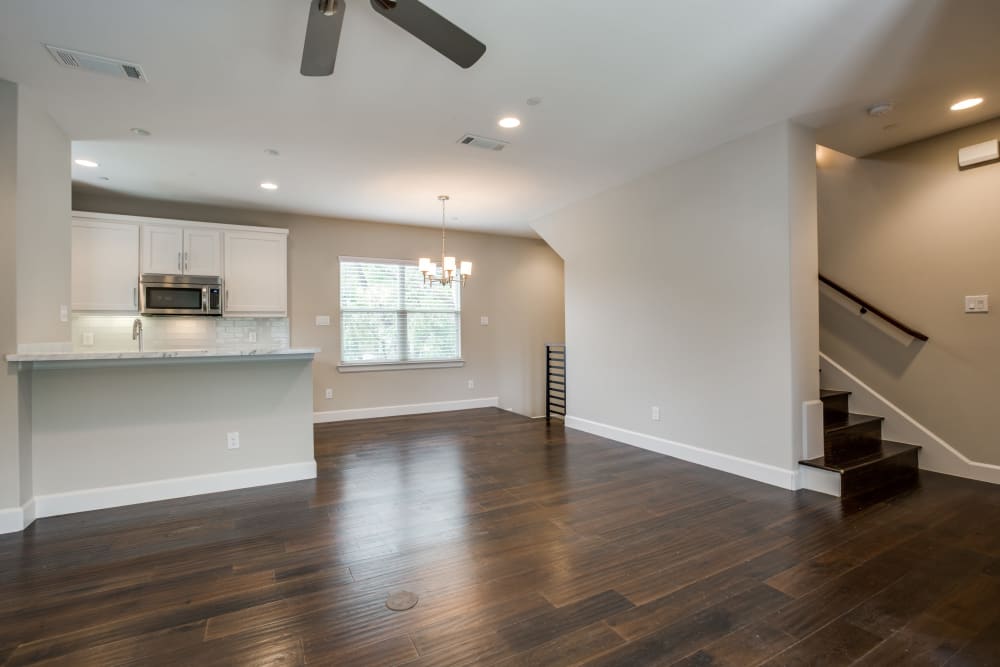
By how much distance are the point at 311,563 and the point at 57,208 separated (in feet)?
9.91

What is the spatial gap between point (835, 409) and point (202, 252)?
6471 mm

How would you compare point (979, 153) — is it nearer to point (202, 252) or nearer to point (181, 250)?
point (202, 252)

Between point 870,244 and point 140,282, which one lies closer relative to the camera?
point 870,244

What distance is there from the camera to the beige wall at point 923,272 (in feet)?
11.0

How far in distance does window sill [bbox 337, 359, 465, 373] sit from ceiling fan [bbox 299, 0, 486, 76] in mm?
4270

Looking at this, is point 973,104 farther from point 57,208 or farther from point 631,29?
point 57,208

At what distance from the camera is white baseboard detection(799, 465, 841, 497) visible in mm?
3096

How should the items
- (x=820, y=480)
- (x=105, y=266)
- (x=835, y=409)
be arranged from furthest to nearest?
(x=105, y=266)
(x=835, y=409)
(x=820, y=480)

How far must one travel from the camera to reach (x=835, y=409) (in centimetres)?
398

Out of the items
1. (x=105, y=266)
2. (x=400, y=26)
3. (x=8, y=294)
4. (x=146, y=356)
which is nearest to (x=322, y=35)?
(x=400, y=26)

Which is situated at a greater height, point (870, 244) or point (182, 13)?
point (182, 13)

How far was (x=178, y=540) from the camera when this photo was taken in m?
2.58

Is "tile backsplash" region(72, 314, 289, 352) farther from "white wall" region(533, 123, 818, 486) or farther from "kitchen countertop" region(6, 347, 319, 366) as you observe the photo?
"white wall" region(533, 123, 818, 486)

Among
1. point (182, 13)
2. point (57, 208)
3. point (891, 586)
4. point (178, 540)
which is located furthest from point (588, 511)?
point (57, 208)
